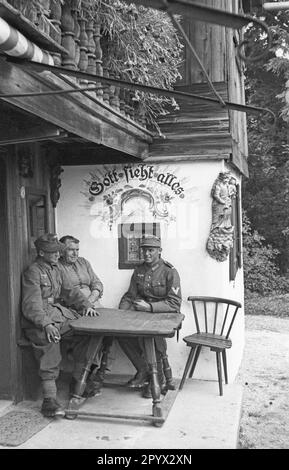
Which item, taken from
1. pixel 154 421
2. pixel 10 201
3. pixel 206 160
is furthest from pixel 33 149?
pixel 154 421

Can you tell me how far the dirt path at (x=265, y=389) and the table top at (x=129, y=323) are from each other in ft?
3.79

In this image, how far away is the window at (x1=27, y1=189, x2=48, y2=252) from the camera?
557 cm

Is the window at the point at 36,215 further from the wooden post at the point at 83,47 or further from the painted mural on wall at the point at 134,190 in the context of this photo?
the wooden post at the point at 83,47

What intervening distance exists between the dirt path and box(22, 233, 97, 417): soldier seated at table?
1719 mm

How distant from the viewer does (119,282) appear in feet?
20.8

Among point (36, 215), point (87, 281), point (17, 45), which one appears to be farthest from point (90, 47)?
point (87, 281)

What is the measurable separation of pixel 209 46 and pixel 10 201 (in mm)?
2938

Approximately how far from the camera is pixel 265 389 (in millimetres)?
6145

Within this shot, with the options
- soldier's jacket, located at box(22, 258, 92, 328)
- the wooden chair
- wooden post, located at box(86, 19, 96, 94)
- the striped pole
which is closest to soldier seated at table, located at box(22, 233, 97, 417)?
soldier's jacket, located at box(22, 258, 92, 328)

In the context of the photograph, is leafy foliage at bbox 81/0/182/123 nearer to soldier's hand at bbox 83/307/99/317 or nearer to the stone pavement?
soldier's hand at bbox 83/307/99/317

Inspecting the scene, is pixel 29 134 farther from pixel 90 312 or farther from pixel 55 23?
pixel 90 312

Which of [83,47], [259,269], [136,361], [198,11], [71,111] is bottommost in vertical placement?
[136,361]

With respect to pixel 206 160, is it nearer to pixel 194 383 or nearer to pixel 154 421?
pixel 194 383

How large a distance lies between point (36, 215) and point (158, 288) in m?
1.54
